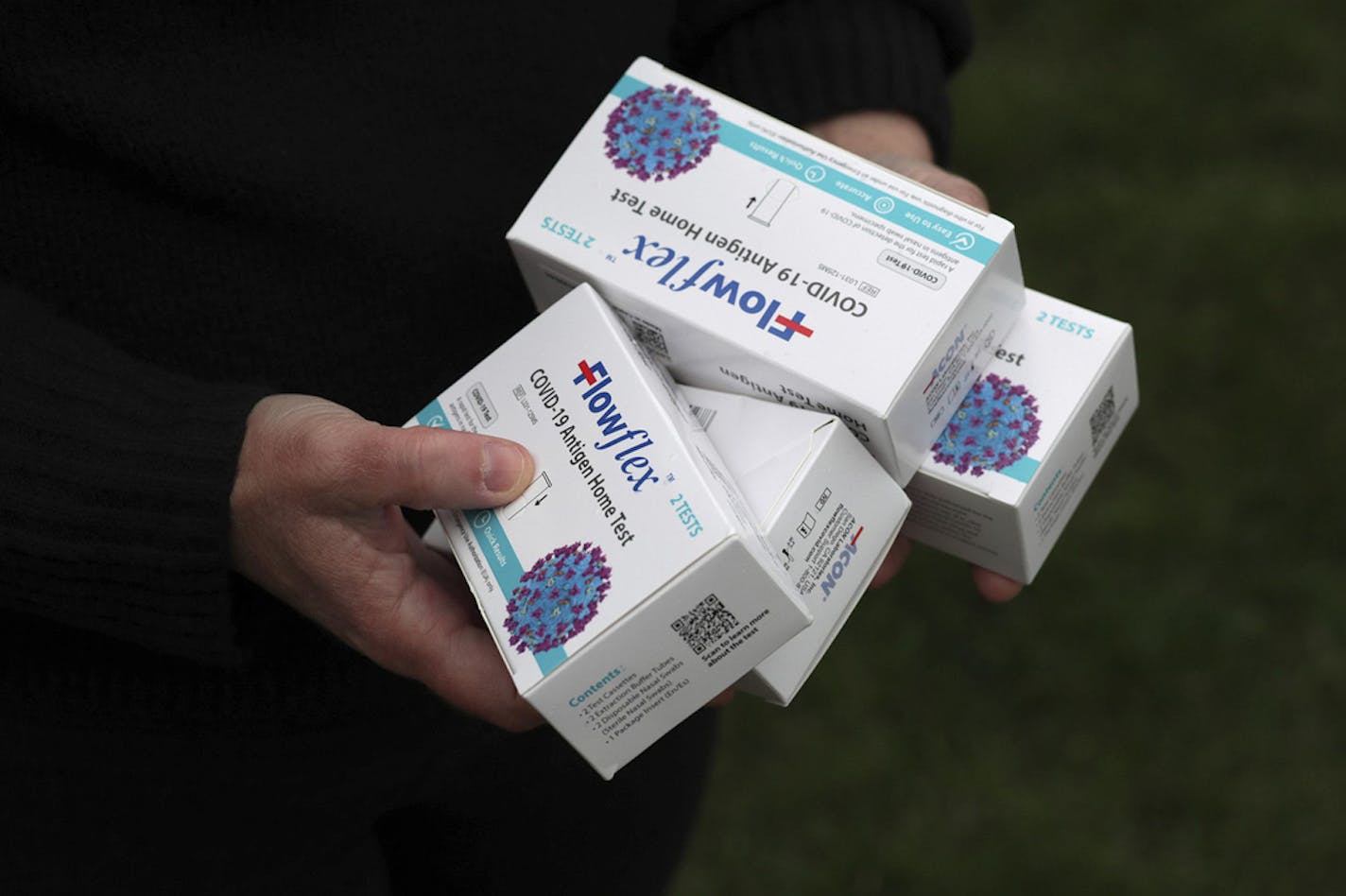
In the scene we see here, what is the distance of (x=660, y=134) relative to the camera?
1056 mm

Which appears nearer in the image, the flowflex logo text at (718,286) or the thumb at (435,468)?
the thumb at (435,468)

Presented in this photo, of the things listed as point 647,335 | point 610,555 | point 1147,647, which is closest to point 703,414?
point 647,335

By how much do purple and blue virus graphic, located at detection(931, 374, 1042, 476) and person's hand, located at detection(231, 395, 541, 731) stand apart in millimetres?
345

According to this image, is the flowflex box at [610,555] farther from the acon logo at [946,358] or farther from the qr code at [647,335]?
the acon logo at [946,358]

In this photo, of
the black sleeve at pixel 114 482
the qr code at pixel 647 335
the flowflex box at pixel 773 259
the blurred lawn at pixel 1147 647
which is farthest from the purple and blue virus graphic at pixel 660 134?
the blurred lawn at pixel 1147 647

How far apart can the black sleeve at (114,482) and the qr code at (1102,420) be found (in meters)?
0.67

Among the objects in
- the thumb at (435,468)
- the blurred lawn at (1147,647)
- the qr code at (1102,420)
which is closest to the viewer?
the thumb at (435,468)

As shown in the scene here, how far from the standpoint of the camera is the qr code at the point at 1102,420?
3.63ft

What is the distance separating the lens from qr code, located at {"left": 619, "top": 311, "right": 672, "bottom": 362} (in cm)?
102

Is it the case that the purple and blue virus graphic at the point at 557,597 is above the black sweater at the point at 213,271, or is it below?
below

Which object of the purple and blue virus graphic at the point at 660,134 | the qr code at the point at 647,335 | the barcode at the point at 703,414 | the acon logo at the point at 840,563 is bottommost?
the acon logo at the point at 840,563

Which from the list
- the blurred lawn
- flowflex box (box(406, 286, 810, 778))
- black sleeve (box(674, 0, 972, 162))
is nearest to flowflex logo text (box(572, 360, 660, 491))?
flowflex box (box(406, 286, 810, 778))

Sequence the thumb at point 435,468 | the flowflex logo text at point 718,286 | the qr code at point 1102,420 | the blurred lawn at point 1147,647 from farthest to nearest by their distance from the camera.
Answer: the blurred lawn at point 1147,647, the qr code at point 1102,420, the flowflex logo text at point 718,286, the thumb at point 435,468

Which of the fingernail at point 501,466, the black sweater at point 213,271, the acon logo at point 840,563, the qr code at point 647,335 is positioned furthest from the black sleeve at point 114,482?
the acon logo at point 840,563
